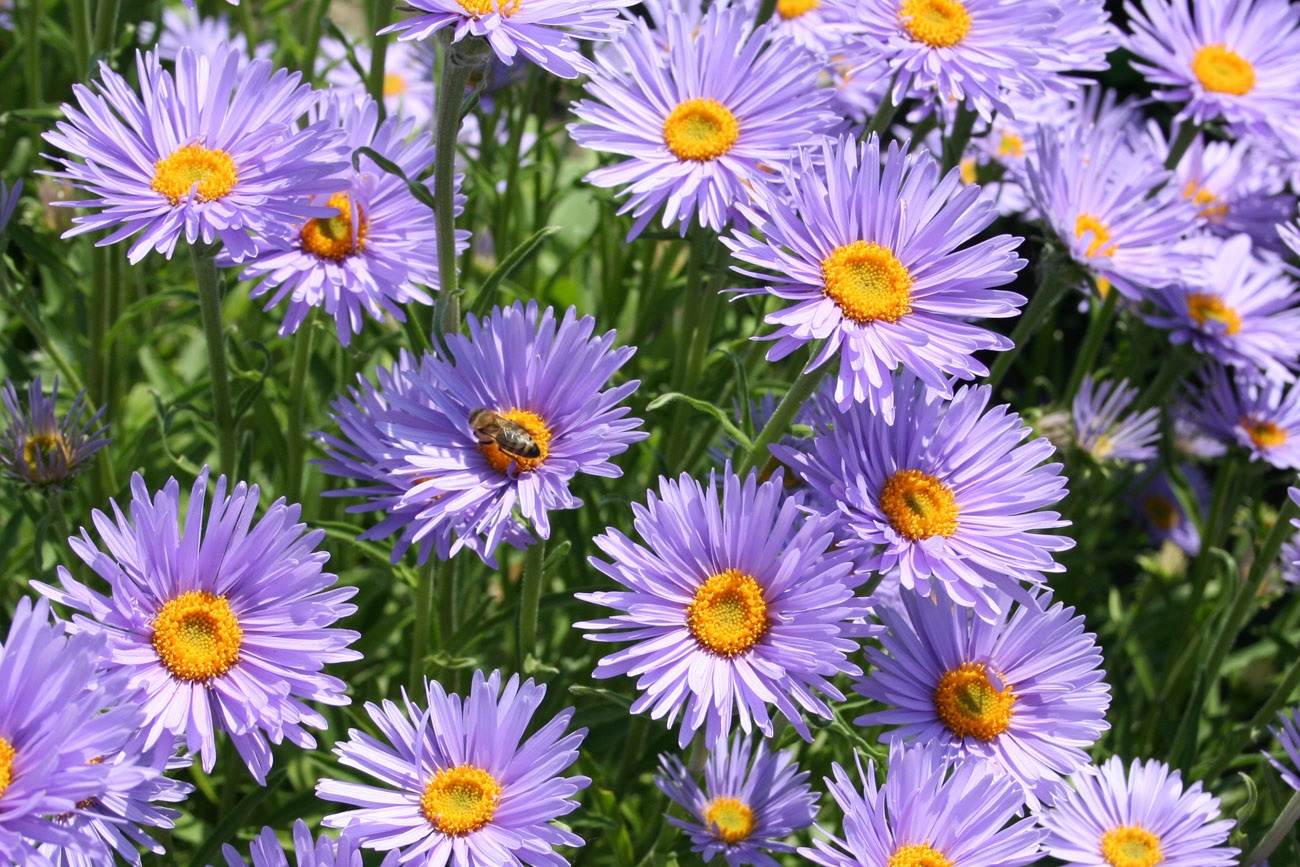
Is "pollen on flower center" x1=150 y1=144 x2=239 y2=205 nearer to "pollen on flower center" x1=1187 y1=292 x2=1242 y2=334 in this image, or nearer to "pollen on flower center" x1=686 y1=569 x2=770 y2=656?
"pollen on flower center" x1=686 y1=569 x2=770 y2=656

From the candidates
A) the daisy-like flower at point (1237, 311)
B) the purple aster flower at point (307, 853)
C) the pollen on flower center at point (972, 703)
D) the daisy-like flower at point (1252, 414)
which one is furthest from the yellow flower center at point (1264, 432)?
the purple aster flower at point (307, 853)

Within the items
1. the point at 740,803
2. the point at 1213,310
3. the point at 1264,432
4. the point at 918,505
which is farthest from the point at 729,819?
the point at 1213,310

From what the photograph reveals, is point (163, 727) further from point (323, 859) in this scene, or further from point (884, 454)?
point (884, 454)

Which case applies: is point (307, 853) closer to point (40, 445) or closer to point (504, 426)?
point (504, 426)

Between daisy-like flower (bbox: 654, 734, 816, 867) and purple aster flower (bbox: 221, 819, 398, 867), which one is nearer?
purple aster flower (bbox: 221, 819, 398, 867)

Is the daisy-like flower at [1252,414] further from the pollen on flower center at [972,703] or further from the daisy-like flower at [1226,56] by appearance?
the pollen on flower center at [972,703]

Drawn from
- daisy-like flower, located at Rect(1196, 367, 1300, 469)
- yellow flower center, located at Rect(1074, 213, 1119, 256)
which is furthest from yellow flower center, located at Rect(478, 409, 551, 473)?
daisy-like flower, located at Rect(1196, 367, 1300, 469)
